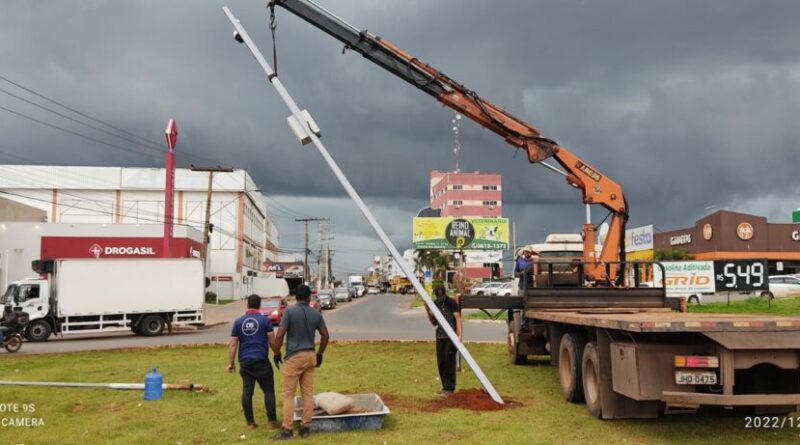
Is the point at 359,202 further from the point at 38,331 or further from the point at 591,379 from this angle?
the point at 38,331

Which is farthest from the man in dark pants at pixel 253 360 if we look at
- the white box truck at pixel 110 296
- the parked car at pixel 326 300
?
the parked car at pixel 326 300

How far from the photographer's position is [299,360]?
812 centimetres

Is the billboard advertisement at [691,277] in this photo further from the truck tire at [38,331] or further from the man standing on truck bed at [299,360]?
the man standing on truck bed at [299,360]

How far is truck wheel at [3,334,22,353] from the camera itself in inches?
823

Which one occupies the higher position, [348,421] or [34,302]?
[34,302]

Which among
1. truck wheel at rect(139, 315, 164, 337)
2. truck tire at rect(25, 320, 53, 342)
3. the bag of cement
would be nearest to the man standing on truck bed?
the bag of cement

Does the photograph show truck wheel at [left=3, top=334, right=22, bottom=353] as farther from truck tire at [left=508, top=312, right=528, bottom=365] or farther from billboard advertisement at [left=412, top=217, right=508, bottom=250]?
billboard advertisement at [left=412, top=217, right=508, bottom=250]

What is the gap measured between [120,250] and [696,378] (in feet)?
184

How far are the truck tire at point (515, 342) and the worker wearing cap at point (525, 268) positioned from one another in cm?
70

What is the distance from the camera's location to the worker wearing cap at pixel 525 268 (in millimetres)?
13252

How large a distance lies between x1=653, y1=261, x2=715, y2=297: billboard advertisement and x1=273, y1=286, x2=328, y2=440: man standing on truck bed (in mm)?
25915

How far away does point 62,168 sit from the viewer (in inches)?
3430

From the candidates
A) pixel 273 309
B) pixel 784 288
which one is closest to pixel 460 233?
pixel 784 288

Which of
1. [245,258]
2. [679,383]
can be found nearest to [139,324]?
[679,383]
